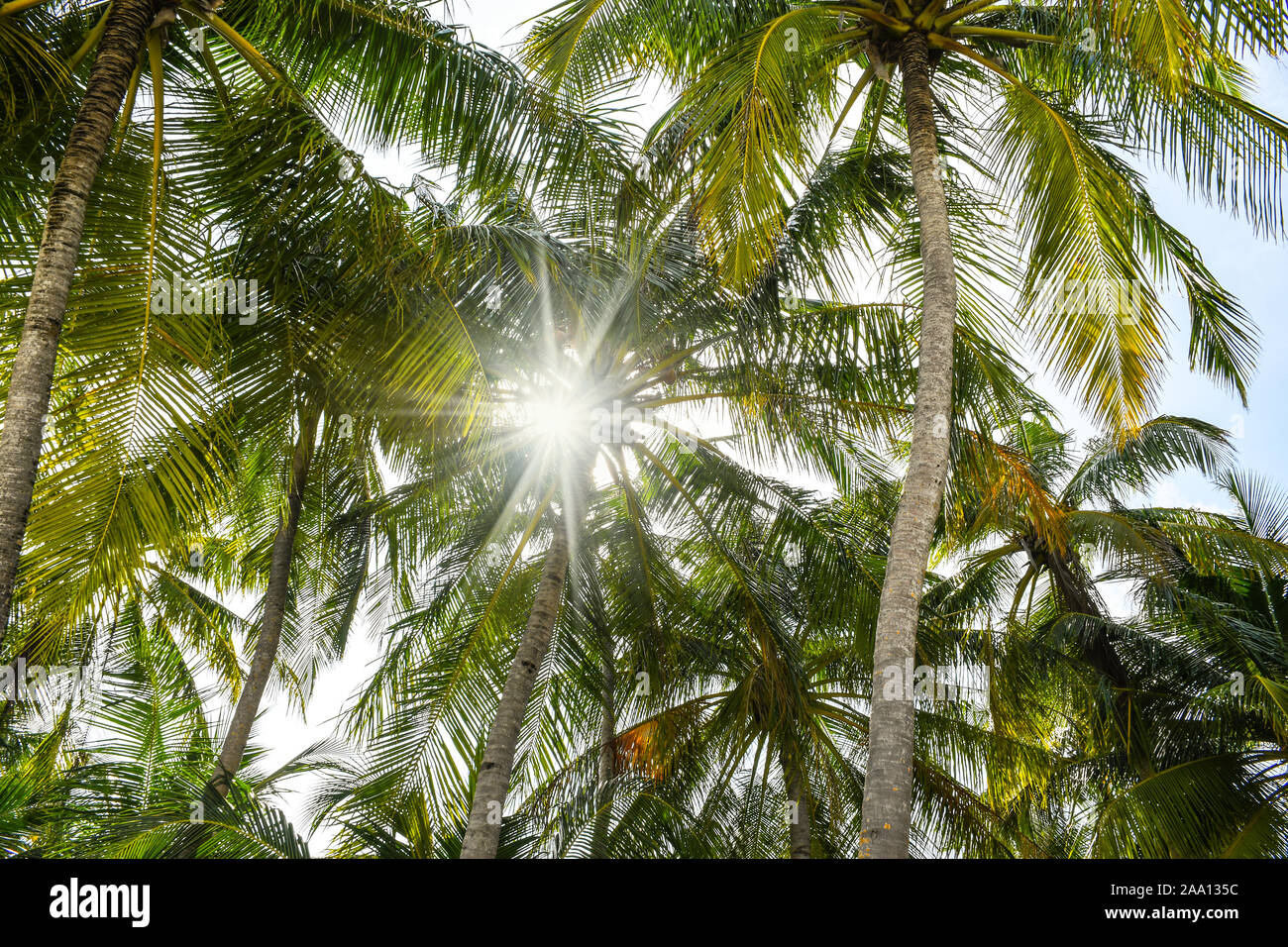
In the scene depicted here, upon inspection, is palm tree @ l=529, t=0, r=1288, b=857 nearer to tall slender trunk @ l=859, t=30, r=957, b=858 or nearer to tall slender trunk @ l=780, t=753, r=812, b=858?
tall slender trunk @ l=859, t=30, r=957, b=858

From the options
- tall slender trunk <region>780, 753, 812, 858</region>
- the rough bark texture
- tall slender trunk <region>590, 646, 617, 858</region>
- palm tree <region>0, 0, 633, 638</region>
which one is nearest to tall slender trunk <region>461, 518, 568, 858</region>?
tall slender trunk <region>590, 646, 617, 858</region>

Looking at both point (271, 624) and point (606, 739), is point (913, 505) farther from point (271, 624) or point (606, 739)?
point (271, 624)

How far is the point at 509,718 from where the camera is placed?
30.0 ft

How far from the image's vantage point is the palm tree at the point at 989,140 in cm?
609

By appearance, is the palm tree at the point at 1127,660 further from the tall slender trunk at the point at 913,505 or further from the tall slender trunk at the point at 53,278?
the tall slender trunk at the point at 53,278

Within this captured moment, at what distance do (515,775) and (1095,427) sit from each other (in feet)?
26.8

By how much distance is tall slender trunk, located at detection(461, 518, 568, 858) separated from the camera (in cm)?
860

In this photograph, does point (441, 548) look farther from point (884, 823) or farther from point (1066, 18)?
point (1066, 18)

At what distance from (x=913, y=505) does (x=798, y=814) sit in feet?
20.4

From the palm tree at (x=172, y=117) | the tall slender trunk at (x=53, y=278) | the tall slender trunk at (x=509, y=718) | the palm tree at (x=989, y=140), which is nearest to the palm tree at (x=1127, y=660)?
the palm tree at (x=989, y=140)

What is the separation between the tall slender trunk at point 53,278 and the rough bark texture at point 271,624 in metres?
3.86

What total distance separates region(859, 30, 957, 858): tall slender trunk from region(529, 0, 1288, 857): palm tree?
0.01m

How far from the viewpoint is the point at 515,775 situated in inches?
467
